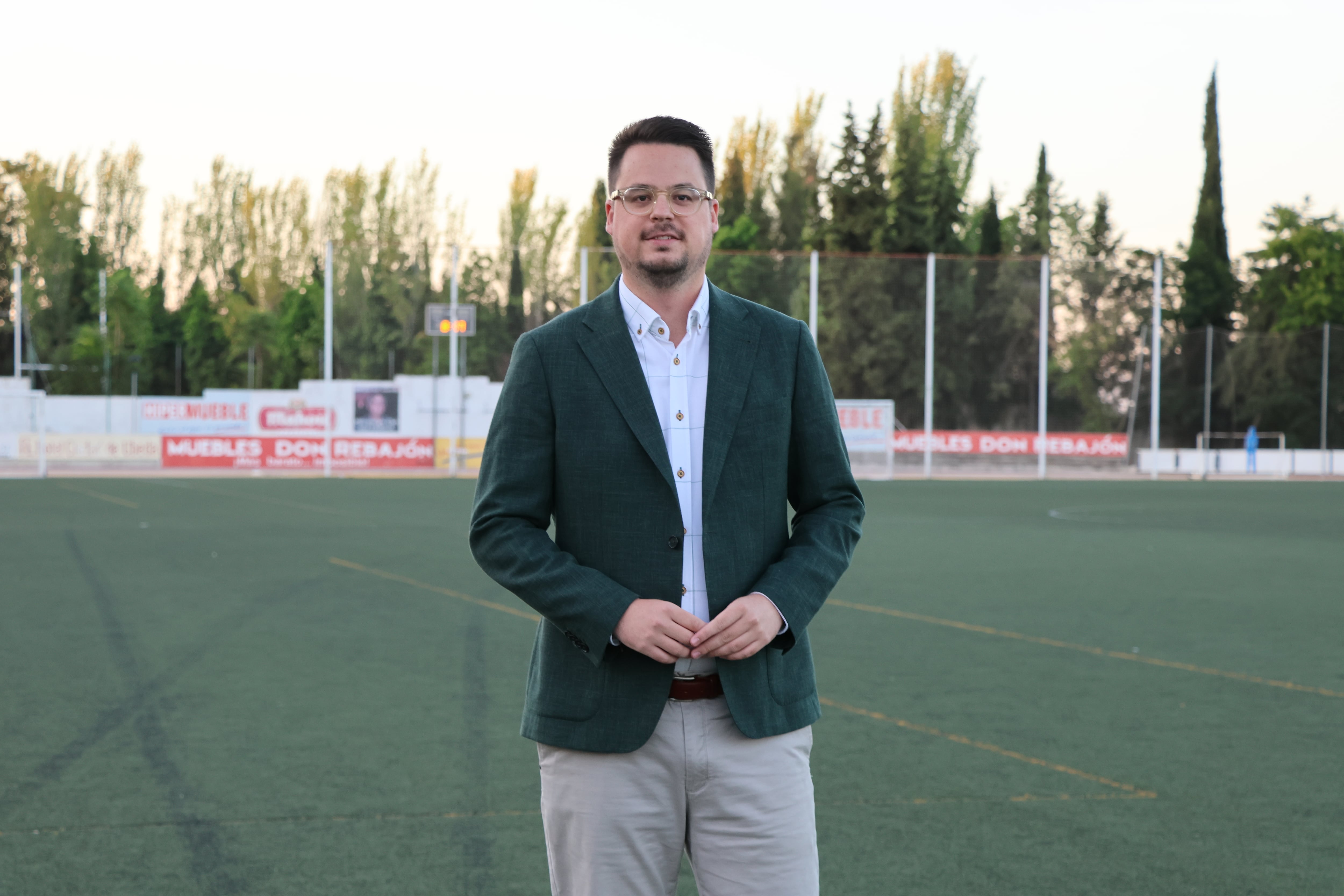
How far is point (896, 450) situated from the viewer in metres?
32.2

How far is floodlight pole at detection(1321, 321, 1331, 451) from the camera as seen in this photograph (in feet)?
119

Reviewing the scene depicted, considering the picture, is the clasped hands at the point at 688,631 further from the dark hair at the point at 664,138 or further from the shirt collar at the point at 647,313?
the dark hair at the point at 664,138

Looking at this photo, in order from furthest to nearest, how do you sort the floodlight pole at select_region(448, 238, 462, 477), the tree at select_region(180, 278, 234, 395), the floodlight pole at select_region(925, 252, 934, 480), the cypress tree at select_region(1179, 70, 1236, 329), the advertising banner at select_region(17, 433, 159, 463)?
the tree at select_region(180, 278, 234, 395) → the cypress tree at select_region(1179, 70, 1236, 329) → the floodlight pole at select_region(925, 252, 934, 480) → the advertising banner at select_region(17, 433, 159, 463) → the floodlight pole at select_region(448, 238, 462, 477)

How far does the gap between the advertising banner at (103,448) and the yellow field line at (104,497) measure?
649 cm

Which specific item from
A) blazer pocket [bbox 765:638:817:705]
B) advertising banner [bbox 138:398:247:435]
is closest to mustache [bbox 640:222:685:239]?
blazer pocket [bbox 765:638:817:705]

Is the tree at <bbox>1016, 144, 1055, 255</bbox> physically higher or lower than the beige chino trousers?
higher

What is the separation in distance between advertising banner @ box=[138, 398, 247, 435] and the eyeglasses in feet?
106

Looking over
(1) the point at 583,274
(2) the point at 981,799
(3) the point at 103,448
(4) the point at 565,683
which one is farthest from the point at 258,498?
(4) the point at 565,683

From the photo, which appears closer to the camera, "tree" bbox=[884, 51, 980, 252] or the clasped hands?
the clasped hands

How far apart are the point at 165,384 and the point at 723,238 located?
3063 cm

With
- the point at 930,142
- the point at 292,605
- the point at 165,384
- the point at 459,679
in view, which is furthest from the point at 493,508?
the point at 165,384

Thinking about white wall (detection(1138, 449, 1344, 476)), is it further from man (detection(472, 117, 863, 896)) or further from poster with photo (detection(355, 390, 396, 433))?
man (detection(472, 117, 863, 896))

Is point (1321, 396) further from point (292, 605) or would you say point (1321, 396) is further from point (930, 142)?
point (292, 605)

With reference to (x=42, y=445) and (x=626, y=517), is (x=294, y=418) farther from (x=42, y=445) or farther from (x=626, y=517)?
(x=626, y=517)
